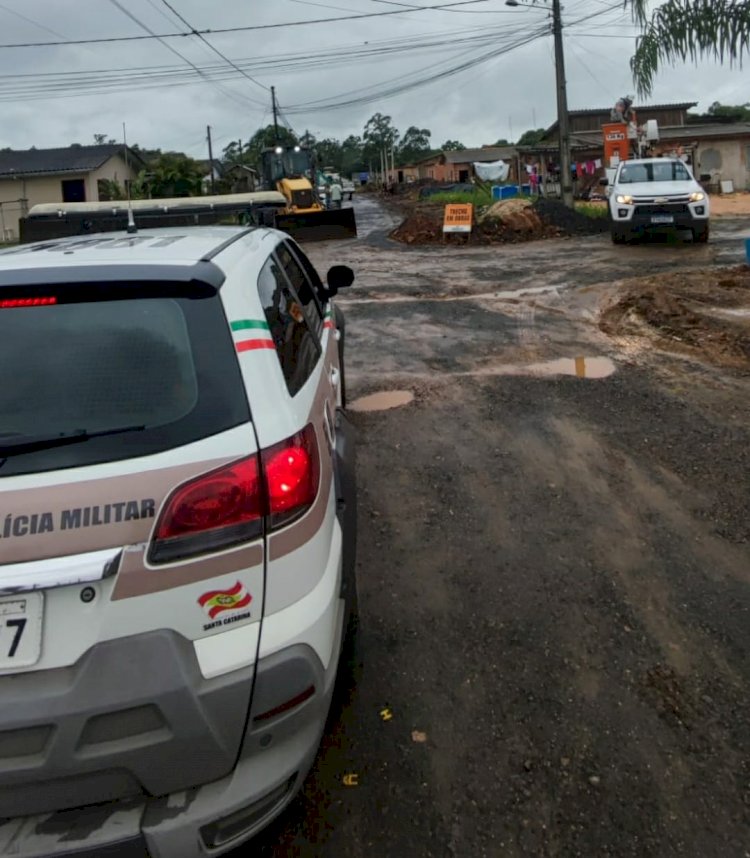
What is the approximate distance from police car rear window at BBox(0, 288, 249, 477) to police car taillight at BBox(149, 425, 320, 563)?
133 mm

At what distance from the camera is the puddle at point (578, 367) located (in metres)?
7.55

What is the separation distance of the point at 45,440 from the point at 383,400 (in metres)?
5.22

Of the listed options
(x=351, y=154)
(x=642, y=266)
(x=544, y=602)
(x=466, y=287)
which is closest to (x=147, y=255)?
(x=544, y=602)

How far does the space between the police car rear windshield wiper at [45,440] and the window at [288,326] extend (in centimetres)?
58

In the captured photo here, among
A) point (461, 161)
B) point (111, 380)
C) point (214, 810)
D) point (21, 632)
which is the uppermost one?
point (461, 161)

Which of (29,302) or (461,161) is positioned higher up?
(461,161)

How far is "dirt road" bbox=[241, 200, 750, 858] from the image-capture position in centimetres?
248

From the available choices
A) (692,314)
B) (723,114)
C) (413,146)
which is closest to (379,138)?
(413,146)

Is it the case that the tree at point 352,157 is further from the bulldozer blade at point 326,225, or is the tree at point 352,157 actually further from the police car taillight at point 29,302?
the police car taillight at point 29,302

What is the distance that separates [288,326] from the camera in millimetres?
2930

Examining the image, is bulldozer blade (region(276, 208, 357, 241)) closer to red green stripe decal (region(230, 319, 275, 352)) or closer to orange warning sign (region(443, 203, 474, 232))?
orange warning sign (region(443, 203, 474, 232))

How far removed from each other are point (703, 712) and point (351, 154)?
5374 inches

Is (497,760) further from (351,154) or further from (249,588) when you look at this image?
(351,154)

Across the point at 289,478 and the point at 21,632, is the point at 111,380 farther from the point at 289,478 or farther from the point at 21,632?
the point at 21,632
